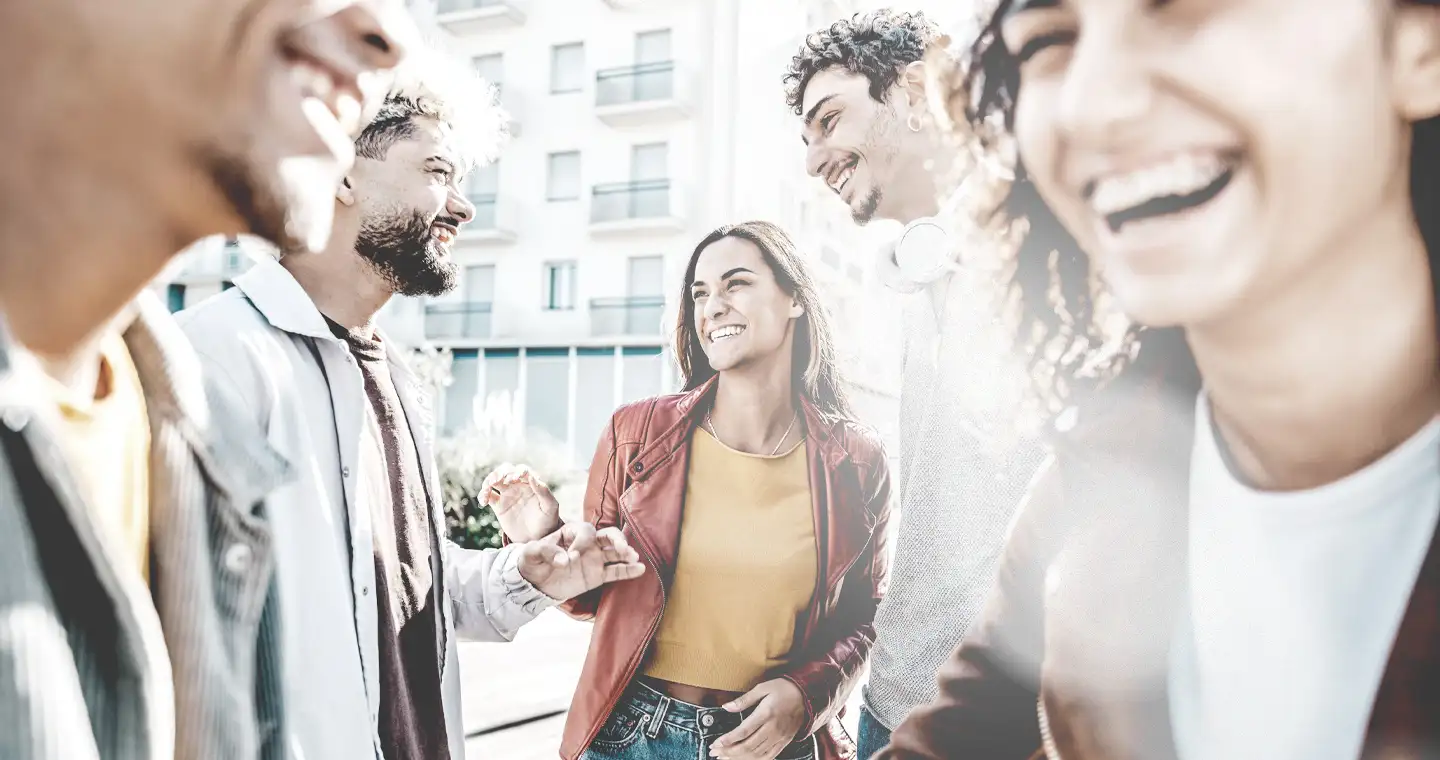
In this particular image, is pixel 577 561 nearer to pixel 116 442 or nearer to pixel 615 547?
pixel 615 547

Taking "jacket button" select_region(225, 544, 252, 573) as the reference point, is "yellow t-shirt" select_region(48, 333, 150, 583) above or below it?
above

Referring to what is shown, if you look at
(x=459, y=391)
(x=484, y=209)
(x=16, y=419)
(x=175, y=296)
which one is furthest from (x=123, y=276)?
(x=175, y=296)

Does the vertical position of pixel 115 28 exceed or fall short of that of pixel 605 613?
it exceeds it

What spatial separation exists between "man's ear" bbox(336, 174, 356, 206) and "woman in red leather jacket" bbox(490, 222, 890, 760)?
0.74m

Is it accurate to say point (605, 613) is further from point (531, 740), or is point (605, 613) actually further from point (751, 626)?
point (531, 740)

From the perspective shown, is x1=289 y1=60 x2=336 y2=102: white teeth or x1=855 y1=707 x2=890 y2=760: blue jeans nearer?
Result: x1=289 y1=60 x2=336 y2=102: white teeth

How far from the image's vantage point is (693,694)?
6.34 ft

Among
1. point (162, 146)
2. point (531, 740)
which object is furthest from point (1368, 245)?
point (531, 740)

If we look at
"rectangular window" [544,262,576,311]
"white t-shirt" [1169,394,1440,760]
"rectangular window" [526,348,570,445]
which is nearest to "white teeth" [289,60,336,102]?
"white t-shirt" [1169,394,1440,760]

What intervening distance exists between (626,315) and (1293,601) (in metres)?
2.18

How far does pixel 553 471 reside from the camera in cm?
263

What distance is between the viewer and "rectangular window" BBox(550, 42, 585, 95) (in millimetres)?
2451

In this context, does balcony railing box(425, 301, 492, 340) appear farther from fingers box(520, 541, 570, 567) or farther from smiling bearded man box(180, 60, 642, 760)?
fingers box(520, 541, 570, 567)

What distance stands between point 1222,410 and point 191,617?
1216mm
